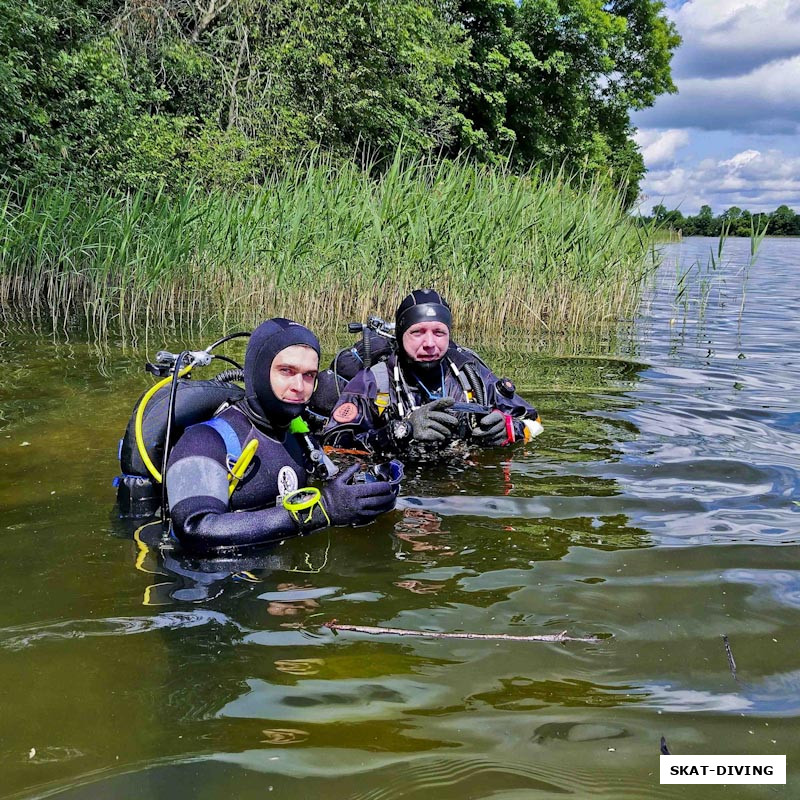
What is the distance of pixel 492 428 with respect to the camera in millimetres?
4328

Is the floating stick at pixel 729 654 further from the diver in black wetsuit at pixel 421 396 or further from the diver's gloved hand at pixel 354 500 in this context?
the diver in black wetsuit at pixel 421 396

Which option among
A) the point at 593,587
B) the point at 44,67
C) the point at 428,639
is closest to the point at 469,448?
the point at 593,587

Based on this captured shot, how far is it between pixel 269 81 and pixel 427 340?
13.6m

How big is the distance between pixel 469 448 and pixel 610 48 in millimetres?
26047

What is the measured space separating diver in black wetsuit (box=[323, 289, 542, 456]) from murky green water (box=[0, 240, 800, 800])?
245mm

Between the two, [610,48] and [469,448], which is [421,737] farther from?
[610,48]

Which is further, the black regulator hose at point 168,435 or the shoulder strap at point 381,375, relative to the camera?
the shoulder strap at point 381,375

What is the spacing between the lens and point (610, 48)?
2641cm

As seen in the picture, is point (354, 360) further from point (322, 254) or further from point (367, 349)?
point (322, 254)

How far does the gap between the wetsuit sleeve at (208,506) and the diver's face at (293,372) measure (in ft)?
1.03

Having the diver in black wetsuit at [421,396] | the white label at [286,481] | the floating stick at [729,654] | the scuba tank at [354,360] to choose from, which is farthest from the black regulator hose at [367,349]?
the floating stick at [729,654]

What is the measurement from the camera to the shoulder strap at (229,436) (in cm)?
300

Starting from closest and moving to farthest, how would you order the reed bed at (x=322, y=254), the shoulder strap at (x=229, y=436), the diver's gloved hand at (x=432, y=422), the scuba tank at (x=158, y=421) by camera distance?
the shoulder strap at (x=229, y=436) < the scuba tank at (x=158, y=421) < the diver's gloved hand at (x=432, y=422) < the reed bed at (x=322, y=254)

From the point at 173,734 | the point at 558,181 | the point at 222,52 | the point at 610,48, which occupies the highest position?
the point at 610,48
